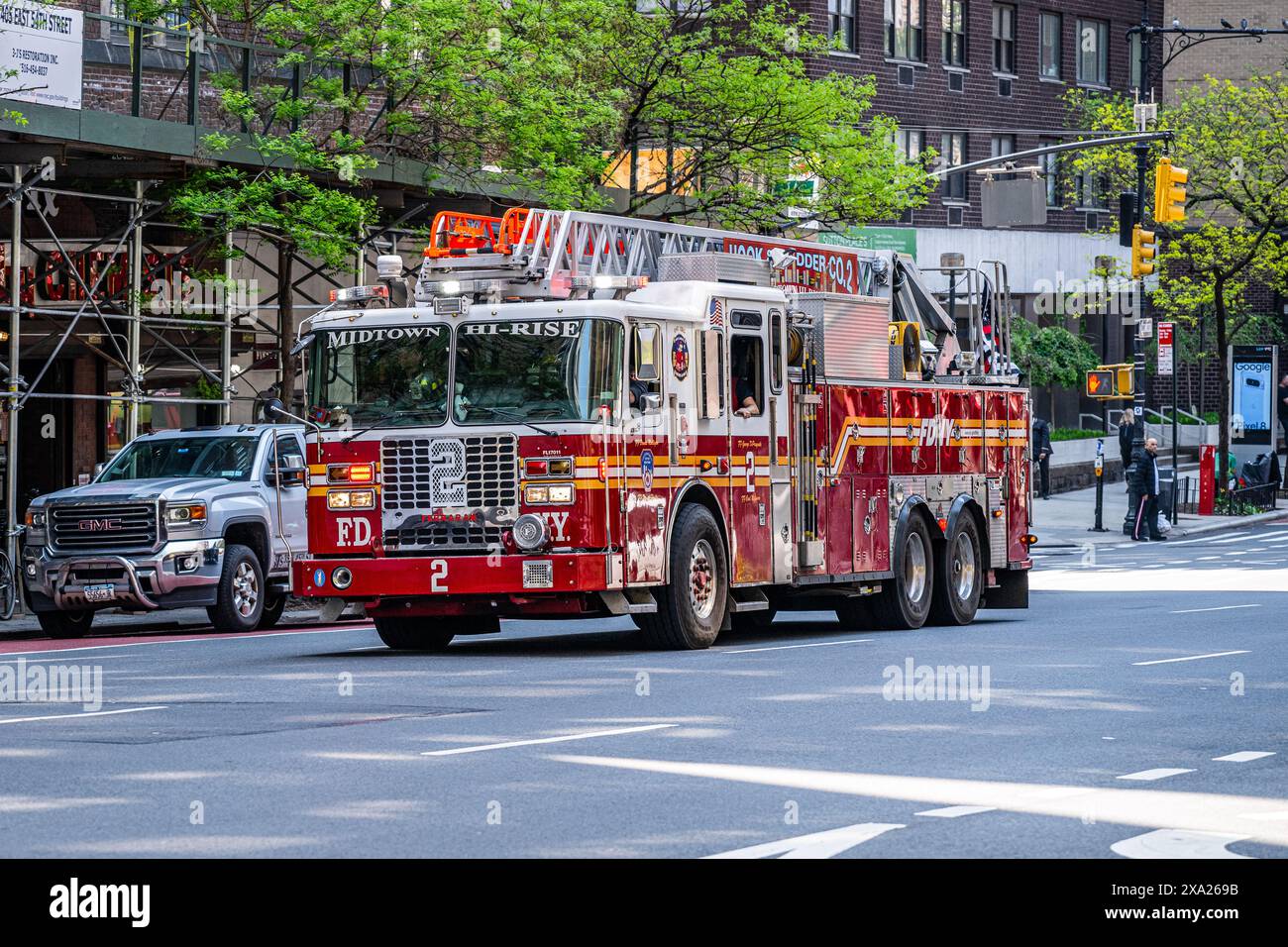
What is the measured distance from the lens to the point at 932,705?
44.5 ft

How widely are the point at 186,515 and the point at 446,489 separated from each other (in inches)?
227

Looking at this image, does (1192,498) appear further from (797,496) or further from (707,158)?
(797,496)

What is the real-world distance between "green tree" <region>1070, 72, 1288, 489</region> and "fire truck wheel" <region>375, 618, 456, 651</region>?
35402 millimetres

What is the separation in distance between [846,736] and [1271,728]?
8.23 feet

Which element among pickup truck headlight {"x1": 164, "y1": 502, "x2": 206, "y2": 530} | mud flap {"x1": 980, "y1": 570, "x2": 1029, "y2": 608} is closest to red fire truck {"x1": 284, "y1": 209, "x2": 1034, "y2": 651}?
mud flap {"x1": 980, "y1": 570, "x2": 1029, "y2": 608}

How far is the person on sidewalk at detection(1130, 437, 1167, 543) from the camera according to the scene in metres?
41.7

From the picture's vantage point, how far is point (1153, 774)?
10609 mm

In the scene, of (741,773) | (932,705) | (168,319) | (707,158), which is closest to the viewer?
(741,773)

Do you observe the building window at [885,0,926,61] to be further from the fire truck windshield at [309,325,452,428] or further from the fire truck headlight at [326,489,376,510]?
the fire truck headlight at [326,489,376,510]

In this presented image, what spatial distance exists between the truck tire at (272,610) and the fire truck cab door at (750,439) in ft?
22.0

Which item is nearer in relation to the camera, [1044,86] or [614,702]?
[614,702]

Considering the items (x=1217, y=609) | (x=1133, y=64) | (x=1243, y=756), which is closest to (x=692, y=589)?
(x=1243, y=756)

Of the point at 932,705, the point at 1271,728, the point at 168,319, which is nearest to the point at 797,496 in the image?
the point at 932,705

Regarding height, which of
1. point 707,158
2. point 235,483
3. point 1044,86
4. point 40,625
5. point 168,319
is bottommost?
point 40,625
